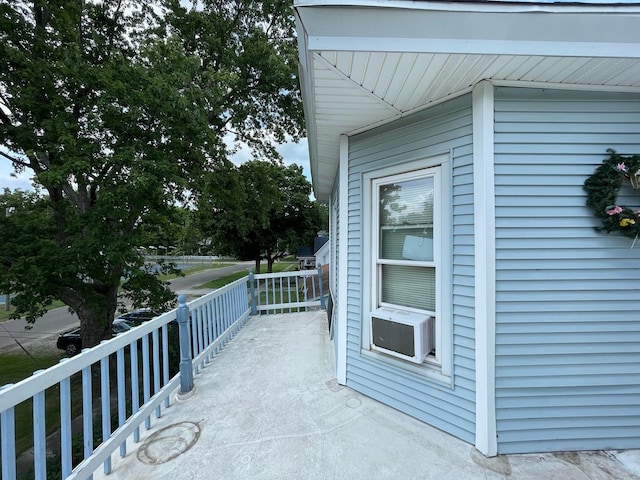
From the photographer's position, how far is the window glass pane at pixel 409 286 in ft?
7.22

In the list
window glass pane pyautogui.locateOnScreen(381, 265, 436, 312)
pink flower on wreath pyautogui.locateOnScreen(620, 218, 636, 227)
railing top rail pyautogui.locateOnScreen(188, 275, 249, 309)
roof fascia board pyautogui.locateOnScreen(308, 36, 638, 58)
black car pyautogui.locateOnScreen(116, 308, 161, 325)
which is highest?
roof fascia board pyautogui.locateOnScreen(308, 36, 638, 58)

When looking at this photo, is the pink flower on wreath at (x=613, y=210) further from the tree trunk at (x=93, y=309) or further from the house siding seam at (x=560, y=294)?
the tree trunk at (x=93, y=309)

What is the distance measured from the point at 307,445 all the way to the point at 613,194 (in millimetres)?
2649

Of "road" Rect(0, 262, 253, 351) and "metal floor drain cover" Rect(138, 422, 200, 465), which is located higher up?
"metal floor drain cover" Rect(138, 422, 200, 465)

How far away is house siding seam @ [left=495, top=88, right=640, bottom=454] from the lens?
6.03 ft

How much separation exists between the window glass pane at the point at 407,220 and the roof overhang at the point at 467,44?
2.59ft

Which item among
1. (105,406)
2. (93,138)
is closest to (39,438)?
(105,406)

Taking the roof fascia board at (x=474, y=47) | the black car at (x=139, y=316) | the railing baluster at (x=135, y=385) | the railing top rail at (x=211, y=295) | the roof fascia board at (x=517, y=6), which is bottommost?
the black car at (x=139, y=316)

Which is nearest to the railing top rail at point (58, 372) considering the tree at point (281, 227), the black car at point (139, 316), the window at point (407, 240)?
the window at point (407, 240)

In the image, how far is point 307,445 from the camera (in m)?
1.92

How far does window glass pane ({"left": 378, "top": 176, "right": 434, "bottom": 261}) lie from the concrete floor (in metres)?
1.34

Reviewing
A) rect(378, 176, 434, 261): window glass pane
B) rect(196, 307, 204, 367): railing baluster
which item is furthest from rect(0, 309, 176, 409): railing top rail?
rect(378, 176, 434, 261): window glass pane

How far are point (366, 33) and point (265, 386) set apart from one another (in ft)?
9.66

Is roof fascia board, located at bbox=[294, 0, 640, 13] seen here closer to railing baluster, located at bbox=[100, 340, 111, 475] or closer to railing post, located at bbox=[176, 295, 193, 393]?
railing baluster, located at bbox=[100, 340, 111, 475]
